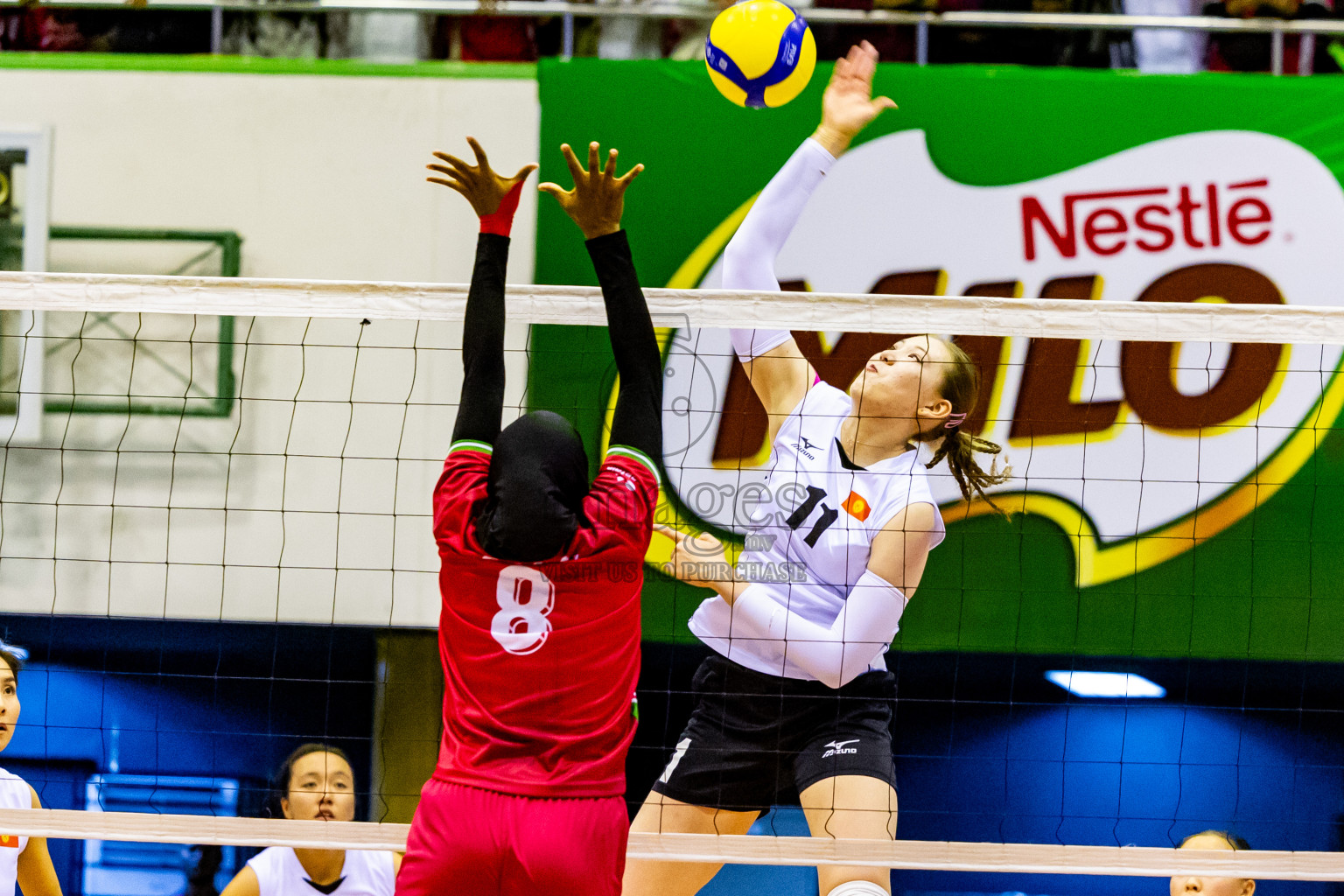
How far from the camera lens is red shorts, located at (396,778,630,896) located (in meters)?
2.35

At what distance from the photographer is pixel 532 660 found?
240 centimetres

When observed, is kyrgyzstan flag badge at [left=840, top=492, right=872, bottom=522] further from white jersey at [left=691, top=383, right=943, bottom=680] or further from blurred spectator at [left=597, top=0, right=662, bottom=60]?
blurred spectator at [left=597, top=0, right=662, bottom=60]

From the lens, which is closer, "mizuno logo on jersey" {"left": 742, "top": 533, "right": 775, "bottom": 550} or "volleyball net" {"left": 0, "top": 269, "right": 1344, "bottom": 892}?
"mizuno logo on jersey" {"left": 742, "top": 533, "right": 775, "bottom": 550}

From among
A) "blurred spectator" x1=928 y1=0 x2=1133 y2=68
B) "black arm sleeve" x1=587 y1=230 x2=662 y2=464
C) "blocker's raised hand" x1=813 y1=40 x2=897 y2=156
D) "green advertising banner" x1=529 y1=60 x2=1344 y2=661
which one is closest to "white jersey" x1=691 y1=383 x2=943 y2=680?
"blocker's raised hand" x1=813 y1=40 x2=897 y2=156

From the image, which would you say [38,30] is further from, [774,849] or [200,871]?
[774,849]

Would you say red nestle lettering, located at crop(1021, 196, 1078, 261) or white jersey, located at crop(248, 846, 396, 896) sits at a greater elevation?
red nestle lettering, located at crop(1021, 196, 1078, 261)

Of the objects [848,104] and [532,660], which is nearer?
[532,660]

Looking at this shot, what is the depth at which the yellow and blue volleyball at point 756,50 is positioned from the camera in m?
4.16

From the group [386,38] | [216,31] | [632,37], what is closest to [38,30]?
[216,31]

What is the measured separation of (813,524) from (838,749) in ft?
2.32

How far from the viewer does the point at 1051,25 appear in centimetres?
617

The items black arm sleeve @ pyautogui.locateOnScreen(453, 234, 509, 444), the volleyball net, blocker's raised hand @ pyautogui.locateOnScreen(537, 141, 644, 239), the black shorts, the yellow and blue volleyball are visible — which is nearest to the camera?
black arm sleeve @ pyautogui.locateOnScreen(453, 234, 509, 444)

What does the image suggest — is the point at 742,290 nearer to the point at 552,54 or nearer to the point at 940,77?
the point at 940,77

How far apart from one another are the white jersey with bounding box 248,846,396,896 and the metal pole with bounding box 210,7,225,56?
13.6ft
